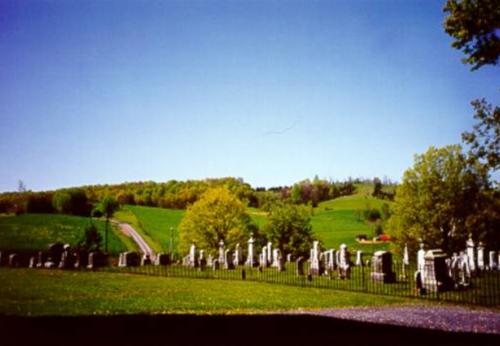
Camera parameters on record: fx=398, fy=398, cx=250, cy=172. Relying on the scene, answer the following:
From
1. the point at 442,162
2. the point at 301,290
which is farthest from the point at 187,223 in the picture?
the point at 301,290

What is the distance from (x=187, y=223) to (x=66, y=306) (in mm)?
38802

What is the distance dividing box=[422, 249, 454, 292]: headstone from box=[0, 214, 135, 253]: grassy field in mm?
48868

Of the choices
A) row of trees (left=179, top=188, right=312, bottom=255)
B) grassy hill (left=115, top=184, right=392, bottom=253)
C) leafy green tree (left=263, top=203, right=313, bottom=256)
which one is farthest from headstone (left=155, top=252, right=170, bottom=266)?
grassy hill (left=115, top=184, right=392, bottom=253)

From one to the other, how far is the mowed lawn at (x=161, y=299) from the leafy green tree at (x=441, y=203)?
2254cm

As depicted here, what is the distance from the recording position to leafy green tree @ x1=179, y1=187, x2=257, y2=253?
51125mm

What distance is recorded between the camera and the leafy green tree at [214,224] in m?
51.1

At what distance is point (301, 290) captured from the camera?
19516 mm

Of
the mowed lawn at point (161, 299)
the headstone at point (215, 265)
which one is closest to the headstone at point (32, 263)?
the headstone at point (215, 265)

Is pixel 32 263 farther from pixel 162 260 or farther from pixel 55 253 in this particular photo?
pixel 162 260

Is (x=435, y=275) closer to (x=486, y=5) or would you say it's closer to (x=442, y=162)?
(x=486, y=5)

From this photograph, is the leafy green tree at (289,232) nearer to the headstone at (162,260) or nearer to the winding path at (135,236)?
the headstone at (162,260)

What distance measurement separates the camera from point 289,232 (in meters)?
50.3

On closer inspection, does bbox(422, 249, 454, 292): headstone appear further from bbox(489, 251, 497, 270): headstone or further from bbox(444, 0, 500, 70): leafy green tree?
bbox(489, 251, 497, 270): headstone

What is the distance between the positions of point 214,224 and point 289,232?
9.74 meters
